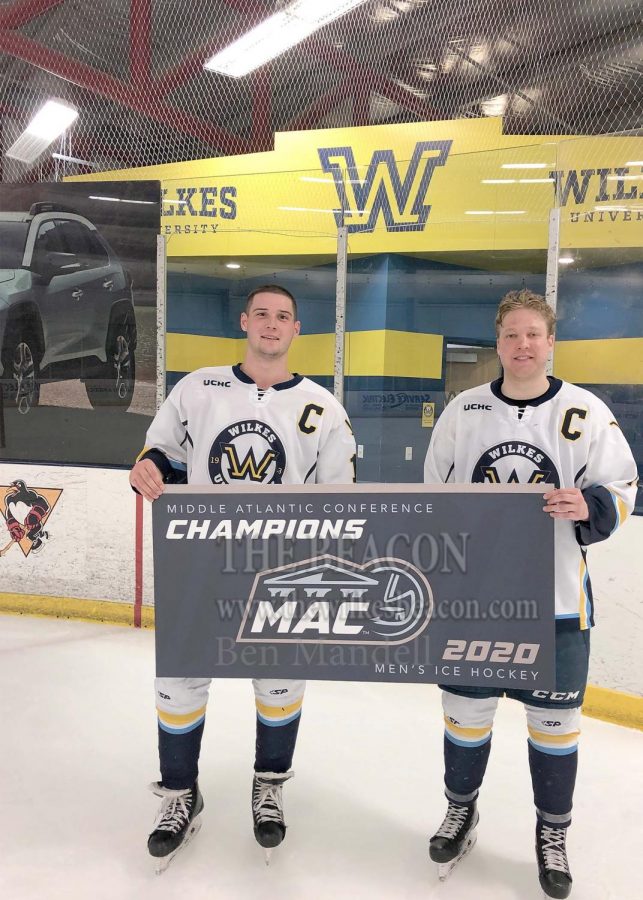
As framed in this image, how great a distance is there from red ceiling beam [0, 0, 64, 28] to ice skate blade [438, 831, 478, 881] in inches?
224

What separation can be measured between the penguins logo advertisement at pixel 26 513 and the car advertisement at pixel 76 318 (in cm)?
19

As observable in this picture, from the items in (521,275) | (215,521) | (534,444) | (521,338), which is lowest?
(215,521)

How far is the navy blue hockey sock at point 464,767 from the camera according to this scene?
179cm

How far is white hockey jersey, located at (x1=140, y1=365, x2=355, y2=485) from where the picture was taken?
1833 mm

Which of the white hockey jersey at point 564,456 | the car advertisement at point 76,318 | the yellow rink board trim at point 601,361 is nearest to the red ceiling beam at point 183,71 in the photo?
the car advertisement at point 76,318

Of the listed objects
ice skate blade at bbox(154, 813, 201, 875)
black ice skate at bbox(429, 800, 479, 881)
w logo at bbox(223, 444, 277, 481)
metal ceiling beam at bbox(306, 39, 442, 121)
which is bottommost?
ice skate blade at bbox(154, 813, 201, 875)

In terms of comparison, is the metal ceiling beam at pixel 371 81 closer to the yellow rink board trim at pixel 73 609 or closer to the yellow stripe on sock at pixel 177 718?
the yellow rink board trim at pixel 73 609

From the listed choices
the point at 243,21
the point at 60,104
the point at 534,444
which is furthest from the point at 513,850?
the point at 60,104

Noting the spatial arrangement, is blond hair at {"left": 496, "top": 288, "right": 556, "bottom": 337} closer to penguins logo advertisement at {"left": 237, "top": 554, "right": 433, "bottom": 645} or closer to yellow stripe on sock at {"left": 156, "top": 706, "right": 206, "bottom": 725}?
penguins logo advertisement at {"left": 237, "top": 554, "right": 433, "bottom": 645}

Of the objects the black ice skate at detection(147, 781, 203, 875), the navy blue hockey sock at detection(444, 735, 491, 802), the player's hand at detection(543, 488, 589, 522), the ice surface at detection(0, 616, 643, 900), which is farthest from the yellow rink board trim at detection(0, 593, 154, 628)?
the player's hand at detection(543, 488, 589, 522)

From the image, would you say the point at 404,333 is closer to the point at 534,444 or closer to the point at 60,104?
the point at 534,444

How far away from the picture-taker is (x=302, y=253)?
3.54m

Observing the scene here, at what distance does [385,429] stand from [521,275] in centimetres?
106

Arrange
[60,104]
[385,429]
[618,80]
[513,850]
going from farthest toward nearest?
1. [60,104]
2. [618,80]
3. [385,429]
4. [513,850]
